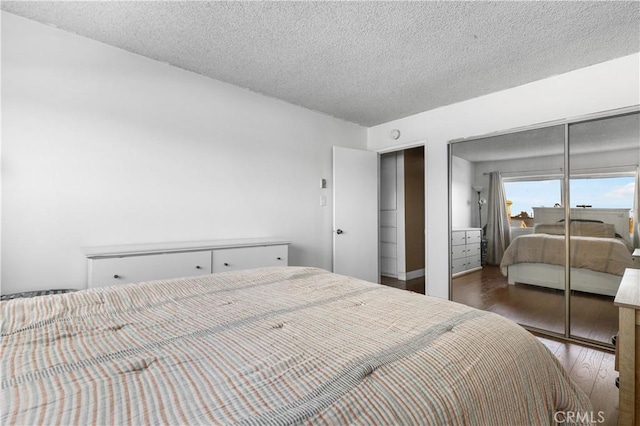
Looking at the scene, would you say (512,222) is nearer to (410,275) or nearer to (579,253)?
(579,253)

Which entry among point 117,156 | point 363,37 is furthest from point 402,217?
point 117,156

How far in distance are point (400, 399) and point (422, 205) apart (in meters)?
5.24

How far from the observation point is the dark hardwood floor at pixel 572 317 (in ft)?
6.55

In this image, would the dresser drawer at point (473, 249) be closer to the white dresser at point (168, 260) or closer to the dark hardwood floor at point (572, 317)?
the dark hardwood floor at point (572, 317)

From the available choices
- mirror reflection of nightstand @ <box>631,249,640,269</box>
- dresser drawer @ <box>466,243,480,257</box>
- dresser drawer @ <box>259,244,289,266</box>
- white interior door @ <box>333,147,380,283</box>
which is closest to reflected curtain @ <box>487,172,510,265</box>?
dresser drawer @ <box>466,243,480,257</box>

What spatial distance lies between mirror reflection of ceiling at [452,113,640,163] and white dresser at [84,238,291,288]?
259 cm

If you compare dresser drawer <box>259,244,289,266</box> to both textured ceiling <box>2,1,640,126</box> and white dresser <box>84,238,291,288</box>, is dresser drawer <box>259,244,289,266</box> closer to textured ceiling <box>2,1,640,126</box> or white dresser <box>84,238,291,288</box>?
white dresser <box>84,238,291,288</box>

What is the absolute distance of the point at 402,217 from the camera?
5250mm

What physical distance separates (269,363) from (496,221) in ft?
11.1

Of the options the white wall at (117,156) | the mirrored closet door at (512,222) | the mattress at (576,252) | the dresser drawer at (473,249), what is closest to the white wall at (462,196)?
the mirrored closet door at (512,222)

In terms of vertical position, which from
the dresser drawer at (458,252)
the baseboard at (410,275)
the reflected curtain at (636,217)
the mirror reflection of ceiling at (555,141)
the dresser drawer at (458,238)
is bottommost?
the baseboard at (410,275)

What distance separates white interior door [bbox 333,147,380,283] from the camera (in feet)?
13.6

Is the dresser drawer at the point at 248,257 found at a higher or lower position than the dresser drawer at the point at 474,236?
lower

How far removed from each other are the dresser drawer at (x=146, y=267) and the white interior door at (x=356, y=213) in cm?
199
